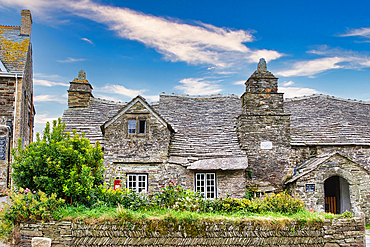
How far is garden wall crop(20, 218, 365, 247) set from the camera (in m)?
8.37

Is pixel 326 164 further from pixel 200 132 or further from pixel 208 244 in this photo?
pixel 208 244

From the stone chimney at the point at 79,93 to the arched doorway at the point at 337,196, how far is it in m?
16.9

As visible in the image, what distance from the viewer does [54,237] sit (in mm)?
8375

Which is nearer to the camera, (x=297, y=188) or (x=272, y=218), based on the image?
(x=272, y=218)

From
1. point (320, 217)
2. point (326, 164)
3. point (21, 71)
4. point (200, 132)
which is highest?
point (21, 71)

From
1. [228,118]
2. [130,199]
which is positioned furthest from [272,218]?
[228,118]

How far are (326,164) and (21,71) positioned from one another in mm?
18563

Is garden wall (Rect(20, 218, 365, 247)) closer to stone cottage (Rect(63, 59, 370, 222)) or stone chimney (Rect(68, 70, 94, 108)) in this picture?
stone cottage (Rect(63, 59, 370, 222))

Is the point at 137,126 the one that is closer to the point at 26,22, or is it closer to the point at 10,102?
the point at 10,102

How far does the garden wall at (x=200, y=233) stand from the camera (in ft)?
27.5

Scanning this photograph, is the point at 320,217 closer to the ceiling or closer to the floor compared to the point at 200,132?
closer to the floor

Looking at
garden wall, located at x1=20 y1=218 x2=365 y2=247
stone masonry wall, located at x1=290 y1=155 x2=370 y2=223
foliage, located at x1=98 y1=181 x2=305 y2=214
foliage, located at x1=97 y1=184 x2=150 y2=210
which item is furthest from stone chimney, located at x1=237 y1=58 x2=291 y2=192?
foliage, located at x1=97 y1=184 x2=150 y2=210

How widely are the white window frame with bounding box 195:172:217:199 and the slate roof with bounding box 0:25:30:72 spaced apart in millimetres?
12977

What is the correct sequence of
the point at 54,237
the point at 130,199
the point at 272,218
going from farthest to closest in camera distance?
the point at 130,199, the point at 272,218, the point at 54,237
